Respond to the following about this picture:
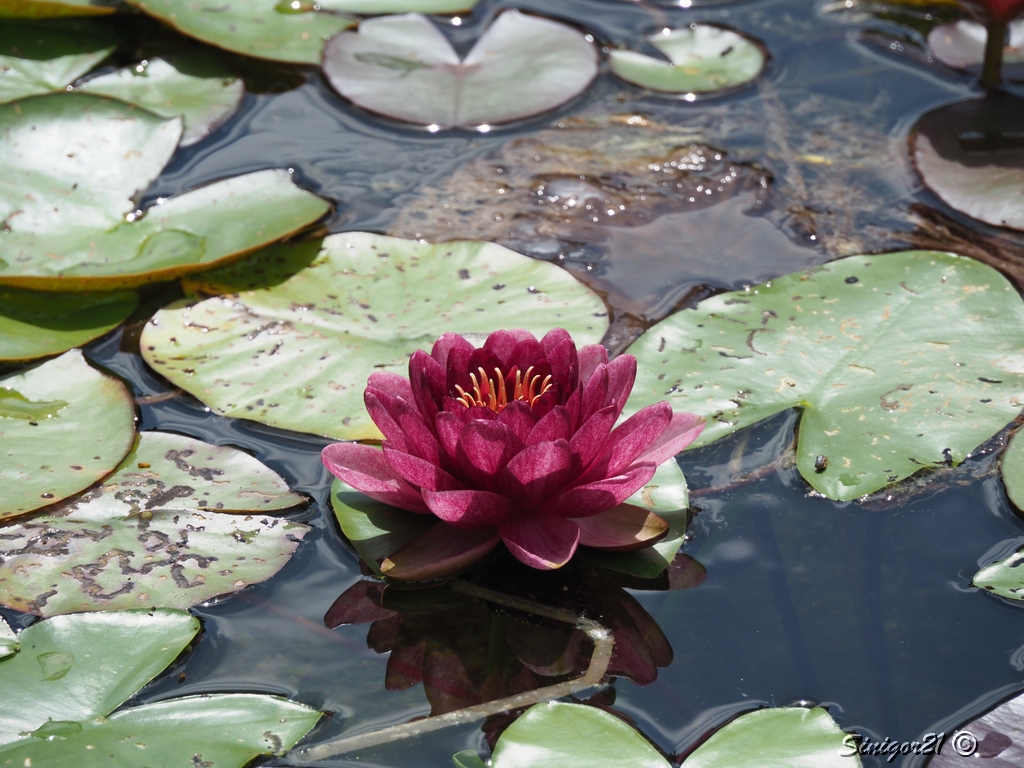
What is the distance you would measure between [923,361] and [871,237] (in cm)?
62

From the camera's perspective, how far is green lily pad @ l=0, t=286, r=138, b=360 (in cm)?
194

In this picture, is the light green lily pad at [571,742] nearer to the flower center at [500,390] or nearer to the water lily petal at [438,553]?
the water lily petal at [438,553]

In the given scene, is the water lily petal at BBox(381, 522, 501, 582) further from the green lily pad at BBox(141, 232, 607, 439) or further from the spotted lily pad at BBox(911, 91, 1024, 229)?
the spotted lily pad at BBox(911, 91, 1024, 229)

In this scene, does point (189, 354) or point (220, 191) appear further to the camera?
point (220, 191)

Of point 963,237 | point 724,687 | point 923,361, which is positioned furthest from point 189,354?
point 963,237

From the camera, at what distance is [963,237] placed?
7.54ft

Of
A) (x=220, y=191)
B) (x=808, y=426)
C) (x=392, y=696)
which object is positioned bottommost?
(x=392, y=696)

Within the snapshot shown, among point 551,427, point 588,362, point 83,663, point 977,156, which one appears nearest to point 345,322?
point 588,362

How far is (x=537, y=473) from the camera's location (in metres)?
1.40

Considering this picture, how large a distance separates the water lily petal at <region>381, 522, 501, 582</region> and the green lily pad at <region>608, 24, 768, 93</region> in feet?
6.11

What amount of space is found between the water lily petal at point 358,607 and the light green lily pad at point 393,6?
2.25 m

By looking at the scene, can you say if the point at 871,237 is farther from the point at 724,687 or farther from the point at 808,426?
the point at 724,687

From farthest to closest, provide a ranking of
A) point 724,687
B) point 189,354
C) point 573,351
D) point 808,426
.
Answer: point 189,354 < point 808,426 < point 573,351 < point 724,687

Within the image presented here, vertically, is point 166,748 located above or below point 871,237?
below
